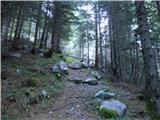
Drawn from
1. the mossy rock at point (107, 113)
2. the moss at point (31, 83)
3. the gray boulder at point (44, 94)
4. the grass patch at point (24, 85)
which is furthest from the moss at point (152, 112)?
the moss at point (31, 83)

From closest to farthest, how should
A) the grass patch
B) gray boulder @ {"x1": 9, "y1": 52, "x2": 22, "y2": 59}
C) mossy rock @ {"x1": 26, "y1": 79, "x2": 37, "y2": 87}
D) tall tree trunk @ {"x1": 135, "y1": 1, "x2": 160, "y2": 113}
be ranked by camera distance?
tall tree trunk @ {"x1": 135, "y1": 1, "x2": 160, "y2": 113}, the grass patch, mossy rock @ {"x1": 26, "y1": 79, "x2": 37, "y2": 87}, gray boulder @ {"x1": 9, "y1": 52, "x2": 22, "y2": 59}

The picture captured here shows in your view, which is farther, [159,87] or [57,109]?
[57,109]

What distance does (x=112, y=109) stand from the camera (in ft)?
29.1

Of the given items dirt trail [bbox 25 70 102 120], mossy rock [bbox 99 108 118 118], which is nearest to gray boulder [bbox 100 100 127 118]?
mossy rock [bbox 99 108 118 118]

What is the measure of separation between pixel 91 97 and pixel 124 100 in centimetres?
164

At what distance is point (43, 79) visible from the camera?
13102mm

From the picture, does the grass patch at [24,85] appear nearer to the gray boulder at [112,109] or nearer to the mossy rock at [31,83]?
the mossy rock at [31,83]

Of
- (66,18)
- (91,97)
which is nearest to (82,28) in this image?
(66,18)

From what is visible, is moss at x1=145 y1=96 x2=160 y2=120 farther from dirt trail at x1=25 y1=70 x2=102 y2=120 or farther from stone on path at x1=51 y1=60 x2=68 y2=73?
stone on path at x1=51 y1=60 x2=68 y2=73

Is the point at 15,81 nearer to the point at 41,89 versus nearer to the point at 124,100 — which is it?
the point at 41,89

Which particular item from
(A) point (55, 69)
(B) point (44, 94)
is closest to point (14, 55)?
(A) point (55, 69)

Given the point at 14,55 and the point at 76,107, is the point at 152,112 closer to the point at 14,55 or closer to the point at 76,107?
the point at 76,107

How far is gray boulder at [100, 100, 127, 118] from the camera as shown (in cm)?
875

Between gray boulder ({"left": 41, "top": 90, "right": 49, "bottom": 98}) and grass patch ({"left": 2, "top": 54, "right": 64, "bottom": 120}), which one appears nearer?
grass patch ({"left": 2, "top": 54, "right": 64, "bottom": 120})
